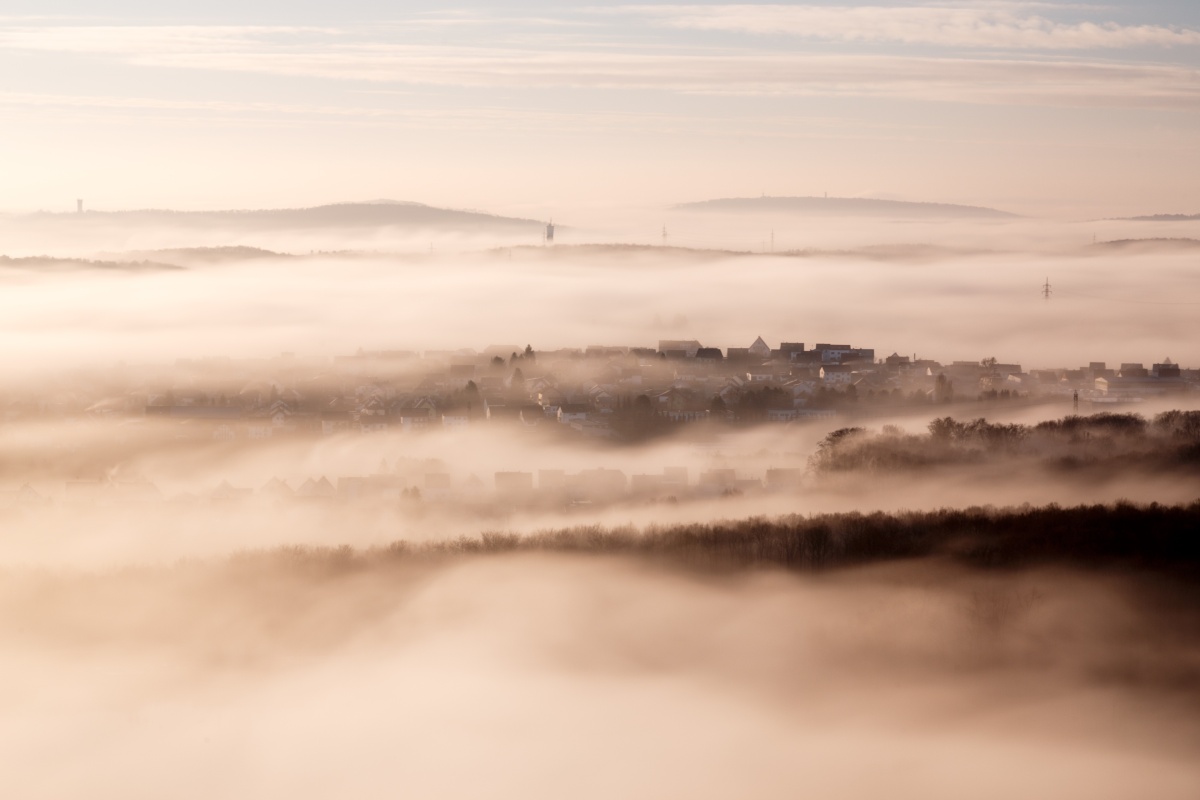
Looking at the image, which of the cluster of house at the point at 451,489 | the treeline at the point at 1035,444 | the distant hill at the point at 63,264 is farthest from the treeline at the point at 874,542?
the distant hill at the point at 63,264

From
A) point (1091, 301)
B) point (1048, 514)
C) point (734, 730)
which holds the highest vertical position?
point (1091, 301)

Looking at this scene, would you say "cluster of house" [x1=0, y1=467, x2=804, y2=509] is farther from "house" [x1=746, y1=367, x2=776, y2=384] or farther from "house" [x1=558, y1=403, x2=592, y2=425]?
"house" [x1=746, y1=367, x2=776, y2=384]

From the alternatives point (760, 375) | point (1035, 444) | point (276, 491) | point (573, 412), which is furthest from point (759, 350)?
point (276, 491)

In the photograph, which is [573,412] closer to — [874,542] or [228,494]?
[228,494]

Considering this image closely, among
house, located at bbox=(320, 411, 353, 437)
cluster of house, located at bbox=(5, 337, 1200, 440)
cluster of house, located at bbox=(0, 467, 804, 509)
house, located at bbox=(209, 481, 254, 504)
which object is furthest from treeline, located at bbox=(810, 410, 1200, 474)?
house, located at bbox=(320, 411, 353, 437)

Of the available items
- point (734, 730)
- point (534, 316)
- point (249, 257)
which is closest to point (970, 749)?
point (734, 730)

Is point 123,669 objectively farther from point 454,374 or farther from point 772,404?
point 454,374
